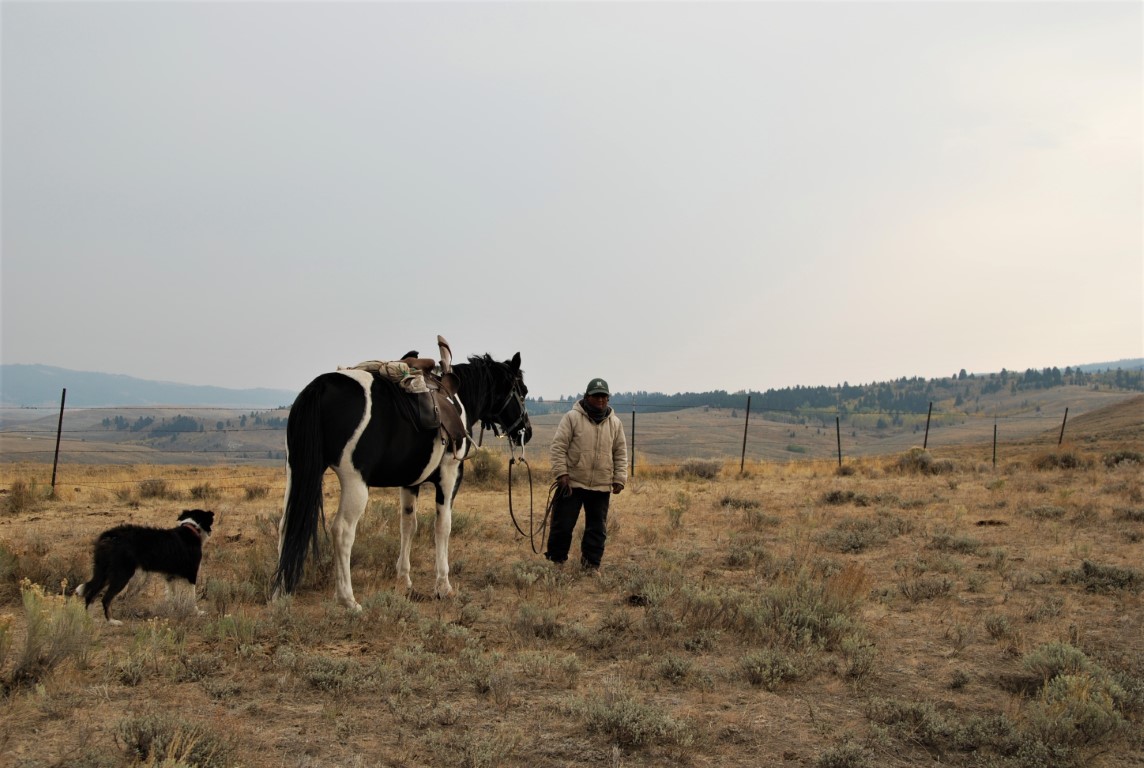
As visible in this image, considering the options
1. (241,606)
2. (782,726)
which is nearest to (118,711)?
(241,606)

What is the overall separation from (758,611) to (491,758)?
3.19 m

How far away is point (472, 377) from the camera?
7.79 m

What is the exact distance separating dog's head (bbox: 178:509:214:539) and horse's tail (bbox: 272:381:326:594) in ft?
2.83

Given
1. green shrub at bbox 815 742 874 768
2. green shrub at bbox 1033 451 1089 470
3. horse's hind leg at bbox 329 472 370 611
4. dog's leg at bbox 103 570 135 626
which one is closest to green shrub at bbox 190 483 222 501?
dog's leg at bbox 103 570 135 626

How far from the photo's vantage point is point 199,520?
6.15 meters

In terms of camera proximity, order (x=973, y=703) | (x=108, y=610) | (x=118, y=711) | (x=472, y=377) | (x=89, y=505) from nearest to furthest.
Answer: (x=118, y=711)
(x=973, y=703)
(x=108, y=610)
(x=472, y=377)
(x=89, y=505)

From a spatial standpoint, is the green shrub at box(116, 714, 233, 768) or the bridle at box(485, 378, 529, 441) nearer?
the green shrub at box(116, 714, 233, 768)

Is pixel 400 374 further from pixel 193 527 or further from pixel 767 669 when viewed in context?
pixel 767 669

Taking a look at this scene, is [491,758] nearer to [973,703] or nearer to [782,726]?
[782,726]

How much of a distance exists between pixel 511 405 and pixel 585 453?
1.07 m

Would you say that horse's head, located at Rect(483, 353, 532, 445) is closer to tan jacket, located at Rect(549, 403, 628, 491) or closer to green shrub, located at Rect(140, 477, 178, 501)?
tan jacket, located at Rect(549, 403, 628, 491)

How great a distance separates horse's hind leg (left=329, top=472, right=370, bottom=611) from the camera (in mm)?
5887

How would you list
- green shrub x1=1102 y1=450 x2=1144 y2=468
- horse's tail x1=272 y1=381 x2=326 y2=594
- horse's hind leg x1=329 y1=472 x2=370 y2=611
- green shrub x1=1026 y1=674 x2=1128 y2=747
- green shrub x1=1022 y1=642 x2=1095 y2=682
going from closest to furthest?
green shrub x1=1026 y1=674 x2=1128 y2=747, green shrub x1=1022 y1=642 x2=1095 y2=682, horse's tail x1=272 y1=381 x2=326 y2=594, horse's hind leg x1=329 y1=472 x2=370 y2=611, green shrub x1=1102 y1=450 x2=1144 y2=468

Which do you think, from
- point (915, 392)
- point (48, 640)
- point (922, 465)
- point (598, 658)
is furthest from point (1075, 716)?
point (915, 392)
